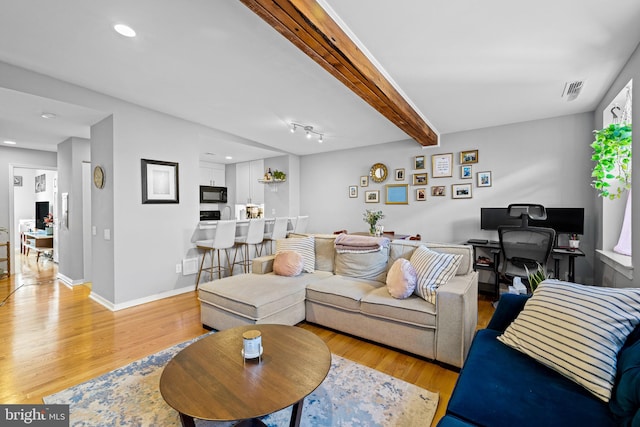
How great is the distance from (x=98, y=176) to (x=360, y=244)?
11.2 ft

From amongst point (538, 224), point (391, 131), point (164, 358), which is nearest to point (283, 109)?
point (391, 131)

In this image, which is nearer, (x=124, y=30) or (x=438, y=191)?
Result: (x=124, y=30)

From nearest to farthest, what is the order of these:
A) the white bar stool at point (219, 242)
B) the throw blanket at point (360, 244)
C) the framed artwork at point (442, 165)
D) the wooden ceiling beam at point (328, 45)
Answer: the wooden ceiling beam at point (328, 45)
the throw blanket at point (360, 244)
the white bar stool at point (219, 242)
the framed artwork at point (442, 165)

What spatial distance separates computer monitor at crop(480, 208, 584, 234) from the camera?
3.47m

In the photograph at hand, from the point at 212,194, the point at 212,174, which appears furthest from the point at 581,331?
the point at 212,174

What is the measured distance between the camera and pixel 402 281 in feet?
7.73

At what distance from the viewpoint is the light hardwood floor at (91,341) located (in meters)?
1.98

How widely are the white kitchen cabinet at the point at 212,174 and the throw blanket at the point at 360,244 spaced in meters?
4.66

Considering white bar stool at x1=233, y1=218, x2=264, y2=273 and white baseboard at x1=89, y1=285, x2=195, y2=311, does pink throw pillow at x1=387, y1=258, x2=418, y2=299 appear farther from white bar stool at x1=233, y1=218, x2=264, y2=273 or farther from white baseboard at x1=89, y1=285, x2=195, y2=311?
white baseboard at x1=89, y1=285, x2=195, y2=311

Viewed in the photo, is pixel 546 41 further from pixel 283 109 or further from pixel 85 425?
pixel 85 425

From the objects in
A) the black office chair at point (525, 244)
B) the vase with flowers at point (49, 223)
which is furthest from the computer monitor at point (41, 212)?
the black office chair at point (525, 244)

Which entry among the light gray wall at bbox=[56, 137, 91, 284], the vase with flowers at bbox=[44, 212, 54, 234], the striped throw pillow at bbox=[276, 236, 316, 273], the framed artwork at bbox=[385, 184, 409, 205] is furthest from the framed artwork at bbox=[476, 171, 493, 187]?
the vase with flowers at bbox=[44, 212, 54, 234]

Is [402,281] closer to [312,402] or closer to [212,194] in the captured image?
[312,402]

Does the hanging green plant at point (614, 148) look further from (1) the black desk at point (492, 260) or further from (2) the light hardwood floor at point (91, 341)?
(2) the light hardwood floor at point (91, 341)
